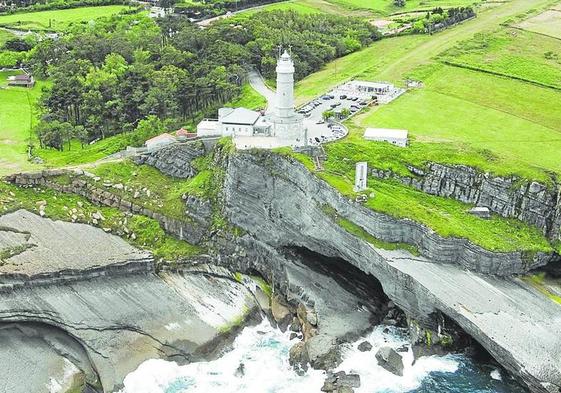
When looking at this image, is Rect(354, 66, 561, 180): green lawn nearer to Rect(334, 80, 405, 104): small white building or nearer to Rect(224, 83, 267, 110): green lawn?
Rect(334, 80, 405, 104): small white building

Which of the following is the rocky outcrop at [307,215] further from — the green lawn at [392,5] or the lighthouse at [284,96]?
the green lawn at [392,5]

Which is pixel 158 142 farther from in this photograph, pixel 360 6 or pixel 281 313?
pixel 360 6

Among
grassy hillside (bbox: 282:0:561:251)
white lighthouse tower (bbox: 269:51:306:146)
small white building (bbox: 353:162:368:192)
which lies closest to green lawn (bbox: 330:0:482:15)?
grassy hillside (bbox: 282:0:561:251)

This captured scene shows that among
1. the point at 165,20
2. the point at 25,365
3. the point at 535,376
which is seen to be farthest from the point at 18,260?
the point at 165,20

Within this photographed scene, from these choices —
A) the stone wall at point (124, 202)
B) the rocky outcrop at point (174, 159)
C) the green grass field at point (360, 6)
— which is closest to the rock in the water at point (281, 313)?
the stone wall at point (124, 202)

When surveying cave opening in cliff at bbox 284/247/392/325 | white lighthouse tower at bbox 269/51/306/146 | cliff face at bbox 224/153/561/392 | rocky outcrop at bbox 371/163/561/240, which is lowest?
cave opening in cliff at bbox 284/247/392/325
